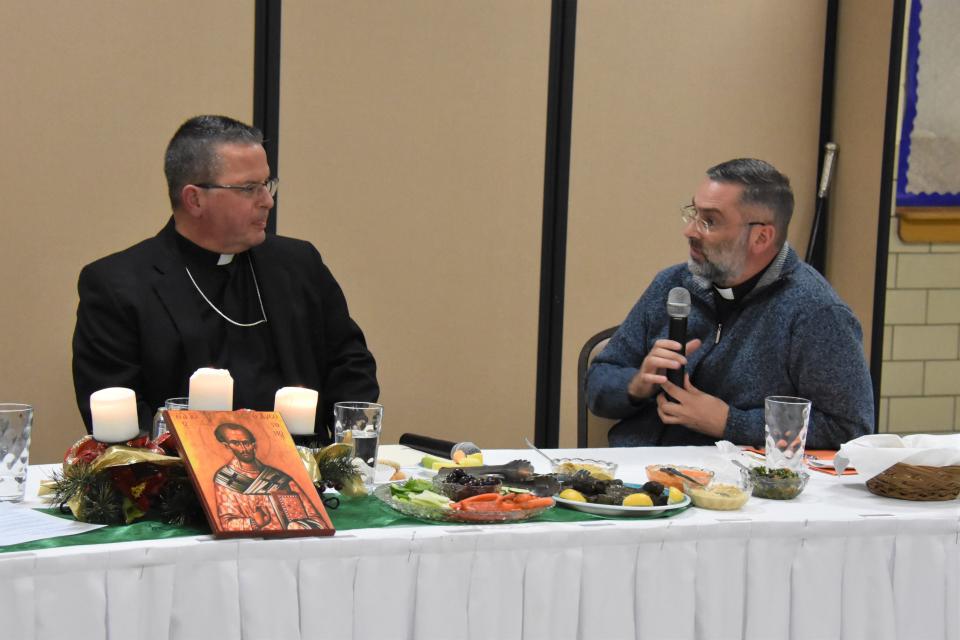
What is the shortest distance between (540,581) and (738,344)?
133cm

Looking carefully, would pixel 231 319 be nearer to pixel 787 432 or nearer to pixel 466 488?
pixel 466 488

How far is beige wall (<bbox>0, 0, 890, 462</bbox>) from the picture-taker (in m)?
3.89

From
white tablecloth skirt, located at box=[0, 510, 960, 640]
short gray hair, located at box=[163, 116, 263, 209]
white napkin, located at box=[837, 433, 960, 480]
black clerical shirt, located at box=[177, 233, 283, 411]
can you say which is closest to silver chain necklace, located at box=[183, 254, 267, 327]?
black clerical shirt, located at box=[177, 233, 283, 411]

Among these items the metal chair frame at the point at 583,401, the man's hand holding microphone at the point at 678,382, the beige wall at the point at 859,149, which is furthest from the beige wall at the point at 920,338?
the man's hand holding microphone at the point at 678,382

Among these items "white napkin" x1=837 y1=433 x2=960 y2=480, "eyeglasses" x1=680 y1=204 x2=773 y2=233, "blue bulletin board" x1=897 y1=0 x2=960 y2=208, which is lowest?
"white napkin" x1=837 y1=433 x2=960 y2=480

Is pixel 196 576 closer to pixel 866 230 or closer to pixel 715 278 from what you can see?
pixel 715 278

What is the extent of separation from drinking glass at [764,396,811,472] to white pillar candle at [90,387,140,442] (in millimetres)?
1309

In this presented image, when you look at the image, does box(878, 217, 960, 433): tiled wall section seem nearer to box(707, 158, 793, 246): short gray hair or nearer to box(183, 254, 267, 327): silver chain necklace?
box(707, 158, 793, 246): short gray hair

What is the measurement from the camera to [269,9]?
4090 mm

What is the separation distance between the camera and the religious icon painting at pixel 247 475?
177cm

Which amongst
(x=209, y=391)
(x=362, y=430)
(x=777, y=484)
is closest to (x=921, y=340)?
(x=777, y=484)

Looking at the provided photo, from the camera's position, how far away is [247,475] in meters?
1.86

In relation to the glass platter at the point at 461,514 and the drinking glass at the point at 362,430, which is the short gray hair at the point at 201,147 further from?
the glass platter at the point at 461,514

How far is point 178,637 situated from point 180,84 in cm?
273
